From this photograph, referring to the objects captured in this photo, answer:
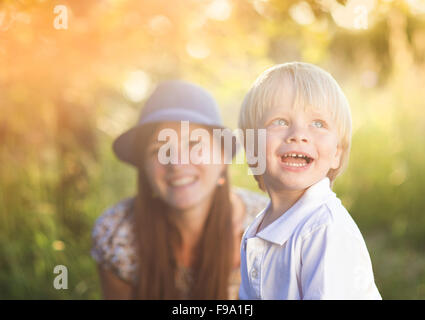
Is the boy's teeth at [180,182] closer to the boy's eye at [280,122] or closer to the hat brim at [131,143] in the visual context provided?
the hat brim at [131,143]

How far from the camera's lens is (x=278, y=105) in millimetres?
980

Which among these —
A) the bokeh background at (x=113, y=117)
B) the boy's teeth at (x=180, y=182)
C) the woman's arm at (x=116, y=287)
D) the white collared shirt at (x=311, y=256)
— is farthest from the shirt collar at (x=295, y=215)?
the woman's arm at (x=116, y=287)

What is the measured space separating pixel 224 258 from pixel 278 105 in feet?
3.36

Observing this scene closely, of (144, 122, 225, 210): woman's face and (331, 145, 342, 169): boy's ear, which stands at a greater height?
→ (144, 122, 225, 210): woman's face

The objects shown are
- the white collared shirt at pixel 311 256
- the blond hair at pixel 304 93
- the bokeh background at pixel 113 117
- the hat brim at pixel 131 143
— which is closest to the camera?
the white collared shirt at pixel 311 256

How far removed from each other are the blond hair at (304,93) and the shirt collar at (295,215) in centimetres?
13

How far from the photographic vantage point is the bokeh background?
7.39ft

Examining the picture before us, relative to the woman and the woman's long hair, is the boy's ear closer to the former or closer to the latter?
the woman

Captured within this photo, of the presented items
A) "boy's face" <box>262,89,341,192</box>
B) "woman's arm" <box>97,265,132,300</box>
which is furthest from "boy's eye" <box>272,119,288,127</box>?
"woman's arm" <box>97,265,132,300</box>

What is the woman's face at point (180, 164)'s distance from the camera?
1.77 metres

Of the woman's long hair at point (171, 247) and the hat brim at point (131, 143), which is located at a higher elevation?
the hat brim at point (131, 143)

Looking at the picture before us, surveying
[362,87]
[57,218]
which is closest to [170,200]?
[57,218]

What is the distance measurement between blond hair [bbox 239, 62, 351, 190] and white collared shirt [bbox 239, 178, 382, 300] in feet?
0.45

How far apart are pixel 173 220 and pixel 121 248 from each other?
24 cm
